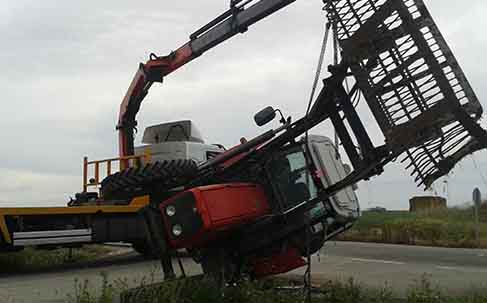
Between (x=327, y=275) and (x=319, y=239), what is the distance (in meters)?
4.14

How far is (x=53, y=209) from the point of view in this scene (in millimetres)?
15234

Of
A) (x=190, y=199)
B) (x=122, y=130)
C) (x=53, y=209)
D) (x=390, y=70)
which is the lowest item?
(x=190, y=199)

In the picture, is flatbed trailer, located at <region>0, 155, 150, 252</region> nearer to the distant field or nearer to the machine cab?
the machine cab

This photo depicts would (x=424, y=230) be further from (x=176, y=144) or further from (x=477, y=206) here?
(x=176, y=144)

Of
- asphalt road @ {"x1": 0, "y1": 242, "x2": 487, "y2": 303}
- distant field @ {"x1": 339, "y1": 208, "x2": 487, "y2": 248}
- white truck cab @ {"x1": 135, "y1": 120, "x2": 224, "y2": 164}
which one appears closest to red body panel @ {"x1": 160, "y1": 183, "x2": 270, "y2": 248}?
asphalt road @ {"x1": 0, "y1": 242, "x2": 487, "y2": 303}

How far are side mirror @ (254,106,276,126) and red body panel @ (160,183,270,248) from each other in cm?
84

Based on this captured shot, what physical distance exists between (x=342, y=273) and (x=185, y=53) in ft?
25.8

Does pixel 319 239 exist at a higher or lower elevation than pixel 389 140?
lower

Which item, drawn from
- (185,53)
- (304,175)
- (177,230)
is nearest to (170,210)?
(177,230)

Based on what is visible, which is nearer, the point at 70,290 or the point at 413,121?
the point at 413,121

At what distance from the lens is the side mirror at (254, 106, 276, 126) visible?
28.6ft

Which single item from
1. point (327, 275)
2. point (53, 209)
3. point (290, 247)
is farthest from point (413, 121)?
point (53, 209)

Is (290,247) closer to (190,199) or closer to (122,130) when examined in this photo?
(190,199)

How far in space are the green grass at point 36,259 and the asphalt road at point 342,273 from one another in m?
1.44
